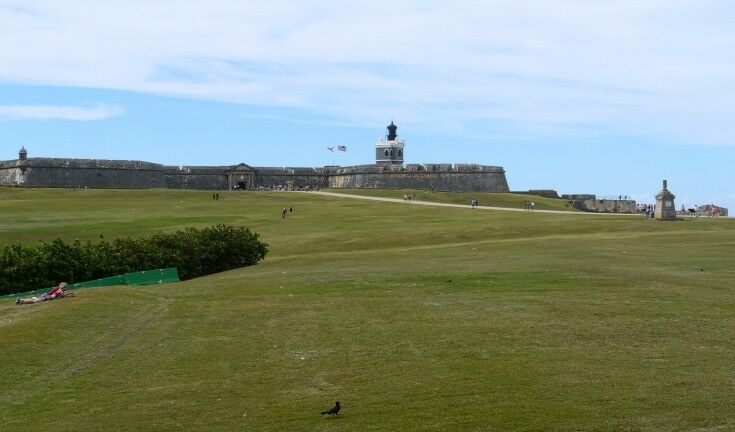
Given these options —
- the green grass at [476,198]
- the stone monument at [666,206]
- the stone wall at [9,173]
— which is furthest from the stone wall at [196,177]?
the stone monument at [666,206]

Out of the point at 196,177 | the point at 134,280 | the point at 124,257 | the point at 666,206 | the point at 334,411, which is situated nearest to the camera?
the point at 334,411

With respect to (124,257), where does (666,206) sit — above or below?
above

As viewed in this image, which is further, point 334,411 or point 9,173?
point 9,173

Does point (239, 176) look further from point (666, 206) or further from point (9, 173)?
point (666, 206)

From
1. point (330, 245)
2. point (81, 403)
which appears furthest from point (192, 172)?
point (81, 403)

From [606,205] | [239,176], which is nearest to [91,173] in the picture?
[239,176]

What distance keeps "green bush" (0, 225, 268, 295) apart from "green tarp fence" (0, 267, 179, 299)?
2.53ft

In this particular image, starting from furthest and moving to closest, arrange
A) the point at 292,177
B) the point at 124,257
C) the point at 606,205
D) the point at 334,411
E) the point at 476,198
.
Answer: the point at 292,177 < the point at 606,205 < the point at 476,198 < the point at 124,257 < the point at 334,411

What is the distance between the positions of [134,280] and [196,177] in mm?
73247

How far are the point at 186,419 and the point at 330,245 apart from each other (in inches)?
1272

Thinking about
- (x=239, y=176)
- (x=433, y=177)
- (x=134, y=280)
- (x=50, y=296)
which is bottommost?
(x=134, y=280)

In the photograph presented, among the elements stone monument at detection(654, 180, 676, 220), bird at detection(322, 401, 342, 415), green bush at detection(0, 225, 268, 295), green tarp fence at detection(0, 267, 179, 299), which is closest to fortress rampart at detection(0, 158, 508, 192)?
stone monument at detection(654, 180, 676, 220)

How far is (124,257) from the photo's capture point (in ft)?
111

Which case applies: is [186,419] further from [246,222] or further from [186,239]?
[246,222]
